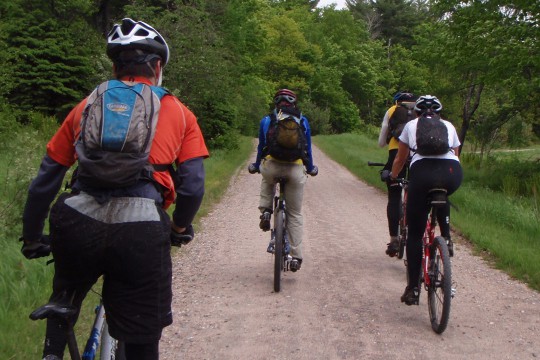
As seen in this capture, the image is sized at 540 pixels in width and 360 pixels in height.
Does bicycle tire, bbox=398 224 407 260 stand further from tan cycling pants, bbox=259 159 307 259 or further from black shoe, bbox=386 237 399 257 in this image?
tan cycling pants, bbox=259 159 307 259

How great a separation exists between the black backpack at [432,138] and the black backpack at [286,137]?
1451 millimetres

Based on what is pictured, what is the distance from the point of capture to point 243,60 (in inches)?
1480

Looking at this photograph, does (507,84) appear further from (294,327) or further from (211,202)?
(294,327)

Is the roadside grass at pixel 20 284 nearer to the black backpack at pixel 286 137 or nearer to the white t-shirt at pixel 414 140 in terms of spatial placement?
the black backpack at pixel 286 137

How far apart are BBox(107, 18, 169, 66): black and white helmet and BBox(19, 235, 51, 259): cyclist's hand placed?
35.5 inches

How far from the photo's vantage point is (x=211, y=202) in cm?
1278

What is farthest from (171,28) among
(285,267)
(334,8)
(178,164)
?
(334,8)

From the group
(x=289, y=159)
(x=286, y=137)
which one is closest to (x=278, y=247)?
(x=289, y=159)

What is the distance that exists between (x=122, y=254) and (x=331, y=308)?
138 inches

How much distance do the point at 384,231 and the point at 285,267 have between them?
3565 mm

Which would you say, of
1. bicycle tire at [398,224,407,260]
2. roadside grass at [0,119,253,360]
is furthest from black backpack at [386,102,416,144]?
roadside grass at [0,119,253,360]

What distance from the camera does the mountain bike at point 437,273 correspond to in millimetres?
4910

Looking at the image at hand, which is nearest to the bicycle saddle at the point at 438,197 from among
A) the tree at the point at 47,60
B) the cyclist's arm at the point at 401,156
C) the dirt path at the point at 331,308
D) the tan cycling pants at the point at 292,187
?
the cyclist's arm at the point at 401,156

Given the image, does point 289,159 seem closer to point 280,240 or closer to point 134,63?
point 280,240
